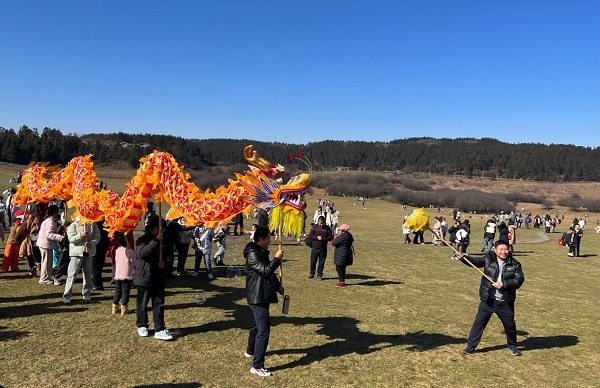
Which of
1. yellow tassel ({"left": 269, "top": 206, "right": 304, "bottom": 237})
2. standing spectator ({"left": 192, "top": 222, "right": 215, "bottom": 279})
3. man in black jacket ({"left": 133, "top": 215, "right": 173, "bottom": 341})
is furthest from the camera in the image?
standing spectator ({"left": 192, "top": 222, "right": 215, "bottom": 279})

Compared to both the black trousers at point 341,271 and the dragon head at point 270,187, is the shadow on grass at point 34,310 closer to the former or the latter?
the dragon head at point 270,187

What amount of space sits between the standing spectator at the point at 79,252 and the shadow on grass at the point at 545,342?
852 centimetres

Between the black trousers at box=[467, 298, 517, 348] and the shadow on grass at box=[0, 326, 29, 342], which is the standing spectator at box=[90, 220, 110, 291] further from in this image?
the black trousers at box=[467, 298, 517, 348]

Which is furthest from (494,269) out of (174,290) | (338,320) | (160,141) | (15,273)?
(160,141)

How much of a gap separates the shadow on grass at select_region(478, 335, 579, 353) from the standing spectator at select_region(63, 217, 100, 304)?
852 cm

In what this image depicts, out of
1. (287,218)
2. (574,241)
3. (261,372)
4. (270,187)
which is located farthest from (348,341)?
(574,241)

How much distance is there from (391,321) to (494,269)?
295cm

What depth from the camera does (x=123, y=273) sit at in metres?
8.95

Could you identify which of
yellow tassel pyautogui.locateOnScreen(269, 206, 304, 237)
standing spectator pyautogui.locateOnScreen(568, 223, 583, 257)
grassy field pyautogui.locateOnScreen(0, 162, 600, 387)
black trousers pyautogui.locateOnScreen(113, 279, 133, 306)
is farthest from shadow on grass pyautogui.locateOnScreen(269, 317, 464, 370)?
standing spectator pyautogui.locateOnScreen(568, 223, 583, 257)

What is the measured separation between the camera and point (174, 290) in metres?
11.5

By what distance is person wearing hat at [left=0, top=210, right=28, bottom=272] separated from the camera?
11.9 meters

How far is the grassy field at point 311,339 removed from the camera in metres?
6.64

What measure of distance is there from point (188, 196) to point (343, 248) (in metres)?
5.90

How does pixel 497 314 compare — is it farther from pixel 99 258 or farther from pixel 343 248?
pixel 99 258
